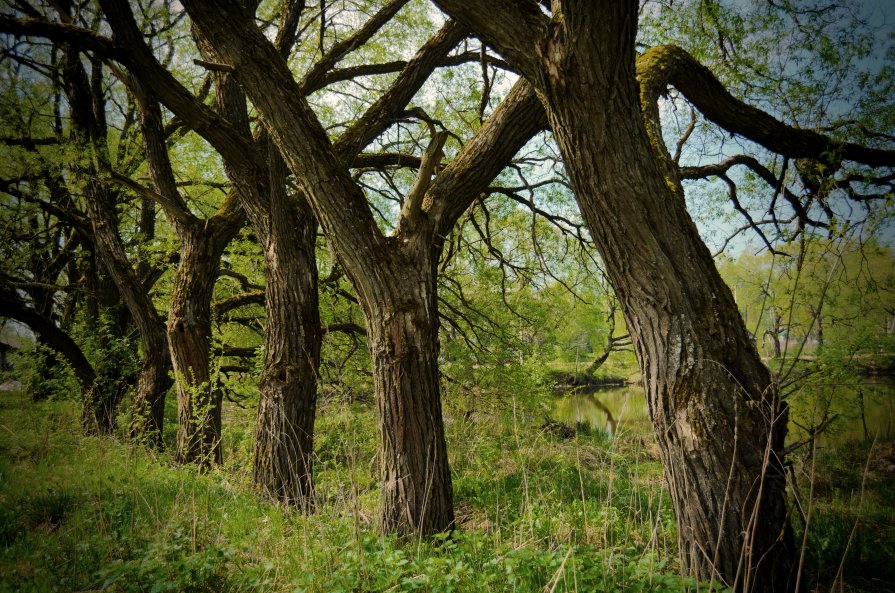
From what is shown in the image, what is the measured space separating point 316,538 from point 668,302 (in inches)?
94.7

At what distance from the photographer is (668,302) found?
241 cm

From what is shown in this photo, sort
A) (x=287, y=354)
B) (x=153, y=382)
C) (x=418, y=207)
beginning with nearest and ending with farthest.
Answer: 1. (x=418, y=207)
2. (x=287, y=354)
3. (x=153, y=382)

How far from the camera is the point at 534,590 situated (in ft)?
7.14

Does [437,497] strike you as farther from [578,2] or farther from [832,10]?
[832,10]

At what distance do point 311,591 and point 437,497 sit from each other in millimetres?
1307

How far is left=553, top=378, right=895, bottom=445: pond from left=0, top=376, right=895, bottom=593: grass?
83 centimetres

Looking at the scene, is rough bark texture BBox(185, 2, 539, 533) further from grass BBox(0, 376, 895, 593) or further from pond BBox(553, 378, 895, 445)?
pond BBox(553, 378, 895, 445)

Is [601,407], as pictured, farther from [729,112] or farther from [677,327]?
[677,327]

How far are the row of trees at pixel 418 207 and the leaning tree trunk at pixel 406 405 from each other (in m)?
0.02

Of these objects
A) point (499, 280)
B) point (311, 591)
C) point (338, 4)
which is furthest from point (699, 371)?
point (338, 4)

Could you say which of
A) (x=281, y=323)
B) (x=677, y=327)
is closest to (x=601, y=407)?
(x=281, y=323)

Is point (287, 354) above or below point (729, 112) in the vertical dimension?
below

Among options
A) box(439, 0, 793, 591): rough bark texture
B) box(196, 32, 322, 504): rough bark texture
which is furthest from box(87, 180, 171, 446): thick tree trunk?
box(439, 0, 793, 591): rough bark texture

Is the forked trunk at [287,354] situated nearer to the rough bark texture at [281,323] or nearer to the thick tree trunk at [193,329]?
the rough bark texture at [281,323]
